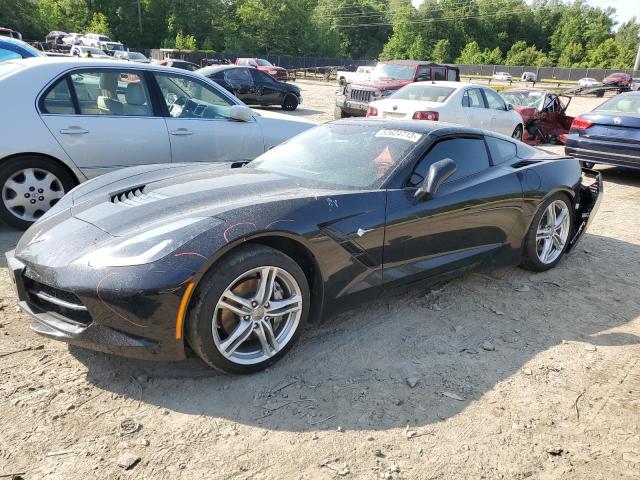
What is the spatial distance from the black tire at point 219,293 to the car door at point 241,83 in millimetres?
15028

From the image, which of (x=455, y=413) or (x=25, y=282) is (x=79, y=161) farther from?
(x=455, y=413)

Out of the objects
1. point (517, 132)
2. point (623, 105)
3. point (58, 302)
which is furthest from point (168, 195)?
point (517, 132)

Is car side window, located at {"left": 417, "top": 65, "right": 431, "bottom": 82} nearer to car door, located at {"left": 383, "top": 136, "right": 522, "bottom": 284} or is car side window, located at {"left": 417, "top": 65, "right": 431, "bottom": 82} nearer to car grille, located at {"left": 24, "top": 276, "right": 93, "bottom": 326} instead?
car door, located at {"left": 383, "top": 136, "right": 522, "bottom": 284}

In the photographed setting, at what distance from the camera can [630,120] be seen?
814cm

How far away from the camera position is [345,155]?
3680mm

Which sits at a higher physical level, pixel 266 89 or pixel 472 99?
pixel 472 99

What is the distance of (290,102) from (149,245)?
16.6m

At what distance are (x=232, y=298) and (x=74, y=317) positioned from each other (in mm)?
797

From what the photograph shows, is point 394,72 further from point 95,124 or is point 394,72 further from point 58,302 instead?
point 58,302

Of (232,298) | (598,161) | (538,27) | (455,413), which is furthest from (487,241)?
(538,27)

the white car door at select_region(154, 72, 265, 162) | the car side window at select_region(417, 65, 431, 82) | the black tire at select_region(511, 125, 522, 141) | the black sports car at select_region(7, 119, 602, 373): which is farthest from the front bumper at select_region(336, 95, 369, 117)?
the black sports car at select_region(7, 119, 602, 373)

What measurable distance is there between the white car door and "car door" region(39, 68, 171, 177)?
0.56 feet

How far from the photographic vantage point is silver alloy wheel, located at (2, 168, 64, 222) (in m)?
4.70

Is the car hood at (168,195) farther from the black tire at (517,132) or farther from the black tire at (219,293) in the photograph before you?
the black tire at (517,132)
